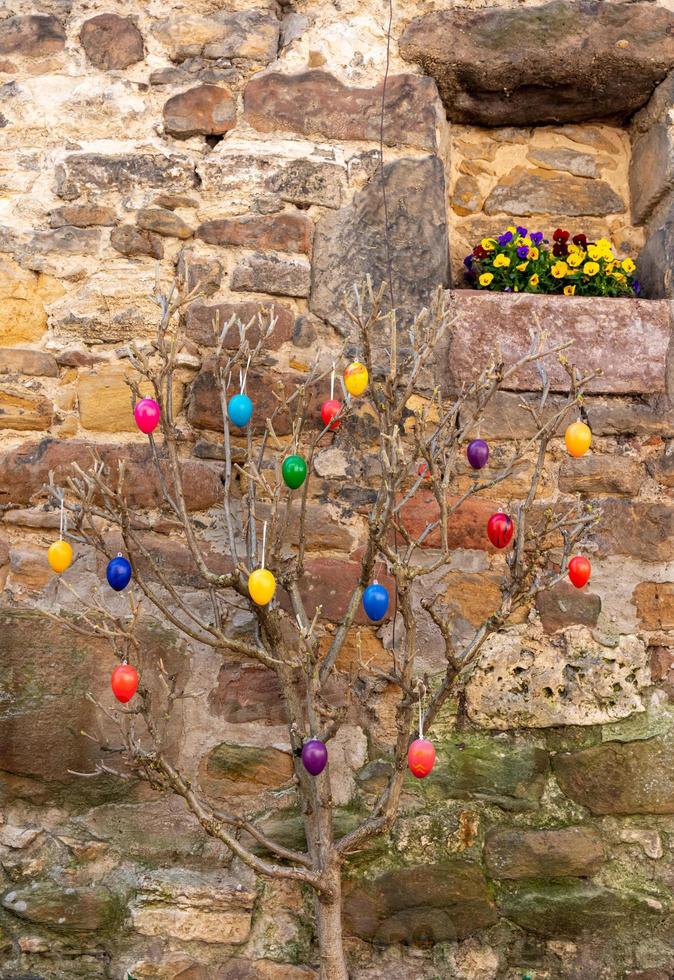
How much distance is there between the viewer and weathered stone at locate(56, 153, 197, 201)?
2635 millimetres

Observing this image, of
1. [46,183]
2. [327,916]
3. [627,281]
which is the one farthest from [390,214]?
[327,916]

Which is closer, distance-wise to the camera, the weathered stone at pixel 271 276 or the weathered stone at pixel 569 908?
the weathered stone at pixel 569 908

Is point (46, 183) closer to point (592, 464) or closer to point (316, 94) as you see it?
point (316, 94)

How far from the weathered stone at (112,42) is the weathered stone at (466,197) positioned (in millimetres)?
924

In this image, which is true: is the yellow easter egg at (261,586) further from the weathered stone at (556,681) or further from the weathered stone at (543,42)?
the weathered stone at (543,42)

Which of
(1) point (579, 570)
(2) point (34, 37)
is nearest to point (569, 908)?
(1) point (579, 570)

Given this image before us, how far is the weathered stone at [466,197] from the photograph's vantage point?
290 cm

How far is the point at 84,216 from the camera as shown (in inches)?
103

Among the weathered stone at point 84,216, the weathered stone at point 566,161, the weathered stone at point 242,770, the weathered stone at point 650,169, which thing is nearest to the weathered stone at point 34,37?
the weathered stone at point 84,216

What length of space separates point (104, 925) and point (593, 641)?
1292mm

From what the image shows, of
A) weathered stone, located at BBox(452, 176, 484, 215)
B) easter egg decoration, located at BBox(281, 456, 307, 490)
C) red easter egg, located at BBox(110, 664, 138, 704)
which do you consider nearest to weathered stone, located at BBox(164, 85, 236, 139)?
weathered stone, located at BBox(452, 176, 484, 215)

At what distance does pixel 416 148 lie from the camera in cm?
268

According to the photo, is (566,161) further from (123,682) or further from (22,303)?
(123,682)

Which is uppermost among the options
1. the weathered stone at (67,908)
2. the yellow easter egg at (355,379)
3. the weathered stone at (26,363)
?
the weathered stone at (26,363)
